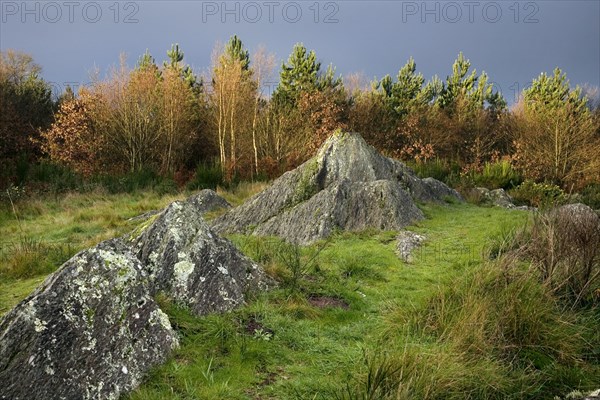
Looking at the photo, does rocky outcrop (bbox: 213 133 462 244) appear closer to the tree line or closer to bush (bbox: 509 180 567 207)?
bush (bbox: 509 180 567 207)

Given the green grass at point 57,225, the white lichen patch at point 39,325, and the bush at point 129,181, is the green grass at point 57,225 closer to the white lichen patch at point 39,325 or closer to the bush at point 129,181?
the bush at point 129,181

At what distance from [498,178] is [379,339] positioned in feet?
50.5

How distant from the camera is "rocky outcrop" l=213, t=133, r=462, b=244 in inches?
370

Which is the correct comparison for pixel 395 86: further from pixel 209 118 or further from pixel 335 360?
pixel 335 360

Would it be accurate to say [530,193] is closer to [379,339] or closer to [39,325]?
[379,339]

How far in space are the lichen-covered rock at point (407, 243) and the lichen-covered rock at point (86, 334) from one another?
14.6ft

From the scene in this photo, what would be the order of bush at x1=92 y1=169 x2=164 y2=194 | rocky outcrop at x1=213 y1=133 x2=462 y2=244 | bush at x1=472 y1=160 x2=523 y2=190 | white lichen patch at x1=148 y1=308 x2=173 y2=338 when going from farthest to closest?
bush at x1=92 y1=169 x2=164 y2=194
bush at x1=472 y1=160 x2=523 y2=190
rocky outcrop at x1=213 y1=133 x2=462 y2=244
white lichen patch at x1=148 y1=308 x2=173 y2=338

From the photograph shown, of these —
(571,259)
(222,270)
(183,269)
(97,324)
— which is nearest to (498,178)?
(571,259)

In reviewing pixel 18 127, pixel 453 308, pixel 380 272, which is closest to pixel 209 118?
pixel 18 127

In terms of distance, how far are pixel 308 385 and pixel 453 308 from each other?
74.4 inches

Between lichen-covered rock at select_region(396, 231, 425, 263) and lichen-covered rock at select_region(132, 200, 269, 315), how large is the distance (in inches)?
111

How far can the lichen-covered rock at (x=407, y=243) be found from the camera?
7.60 meters

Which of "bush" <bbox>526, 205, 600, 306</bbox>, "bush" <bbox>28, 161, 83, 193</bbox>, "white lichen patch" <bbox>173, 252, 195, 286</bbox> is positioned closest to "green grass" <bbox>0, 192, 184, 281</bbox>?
"bush" <bbox>28, 161, 83, 193</bbox>

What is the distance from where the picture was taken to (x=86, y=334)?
371 cm
